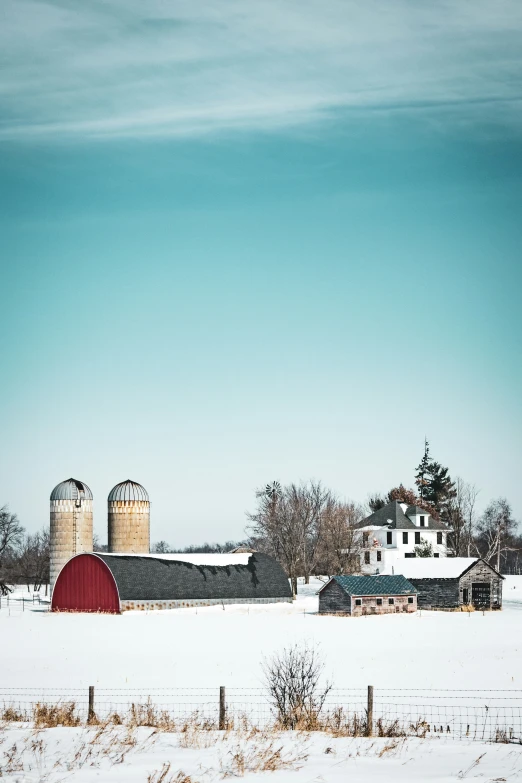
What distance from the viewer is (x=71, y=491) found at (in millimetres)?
70250

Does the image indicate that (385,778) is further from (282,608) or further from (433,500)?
(433,500)

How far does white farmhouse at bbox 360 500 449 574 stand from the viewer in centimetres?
8844

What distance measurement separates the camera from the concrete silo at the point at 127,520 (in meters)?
71.9

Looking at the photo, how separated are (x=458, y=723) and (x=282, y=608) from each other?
4548 centimetres

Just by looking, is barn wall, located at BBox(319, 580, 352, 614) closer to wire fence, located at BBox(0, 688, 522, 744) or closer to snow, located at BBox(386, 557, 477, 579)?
snow, located at BBox(386, 557, 477, 579)

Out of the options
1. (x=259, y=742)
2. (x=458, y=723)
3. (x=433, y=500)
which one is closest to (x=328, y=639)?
(x=458, y=723)

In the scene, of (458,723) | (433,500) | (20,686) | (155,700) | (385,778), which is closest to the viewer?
(385,778)

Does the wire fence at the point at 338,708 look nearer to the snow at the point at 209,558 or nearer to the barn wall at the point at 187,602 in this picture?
the barn wall at the point at 187,602

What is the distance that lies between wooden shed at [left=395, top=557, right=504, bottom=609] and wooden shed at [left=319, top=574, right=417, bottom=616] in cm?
205

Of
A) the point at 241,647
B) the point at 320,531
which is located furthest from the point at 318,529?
the point at 241,647

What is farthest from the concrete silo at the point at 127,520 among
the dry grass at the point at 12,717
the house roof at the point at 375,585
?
the dry grass at the point at 12,717

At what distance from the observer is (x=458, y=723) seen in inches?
838

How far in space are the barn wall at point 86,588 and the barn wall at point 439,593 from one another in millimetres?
21315

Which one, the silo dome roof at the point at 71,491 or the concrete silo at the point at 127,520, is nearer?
the silo dome roof at the point at 71,491
